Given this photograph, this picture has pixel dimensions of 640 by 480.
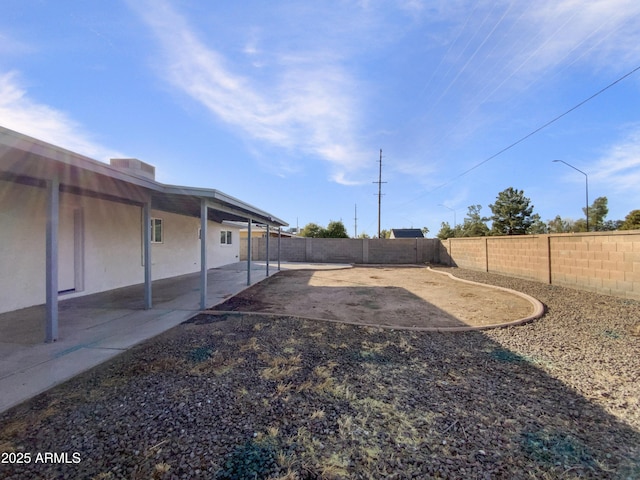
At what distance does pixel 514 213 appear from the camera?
1268 inches

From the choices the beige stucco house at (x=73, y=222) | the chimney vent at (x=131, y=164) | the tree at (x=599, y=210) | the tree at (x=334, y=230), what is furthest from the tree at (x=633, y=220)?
the chimney vent at (x=131, y=164)

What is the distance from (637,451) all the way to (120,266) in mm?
10478

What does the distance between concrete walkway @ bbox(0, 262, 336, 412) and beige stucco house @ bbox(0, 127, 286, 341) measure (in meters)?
0.36

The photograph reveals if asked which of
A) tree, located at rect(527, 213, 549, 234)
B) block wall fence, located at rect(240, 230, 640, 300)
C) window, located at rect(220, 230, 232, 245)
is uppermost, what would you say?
tree, located at rect(527, 213, 549, 234)

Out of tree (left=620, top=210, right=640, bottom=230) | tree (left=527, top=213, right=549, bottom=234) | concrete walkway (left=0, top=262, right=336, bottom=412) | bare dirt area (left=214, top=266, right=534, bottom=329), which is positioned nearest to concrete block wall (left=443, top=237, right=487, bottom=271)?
bare dirt area (left=214, top=266, right=534, bottom=329)

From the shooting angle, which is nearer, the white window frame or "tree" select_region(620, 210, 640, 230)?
the white window frame

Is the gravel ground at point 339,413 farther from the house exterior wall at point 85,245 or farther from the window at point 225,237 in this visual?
the window at point 225,237

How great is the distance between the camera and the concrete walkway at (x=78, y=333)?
3.02 m

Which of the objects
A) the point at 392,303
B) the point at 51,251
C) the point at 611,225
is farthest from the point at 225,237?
the point at 611,225

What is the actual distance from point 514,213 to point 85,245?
38.1 meters

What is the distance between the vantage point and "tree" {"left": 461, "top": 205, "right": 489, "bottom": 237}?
3652cm

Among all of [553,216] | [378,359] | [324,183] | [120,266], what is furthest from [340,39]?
[553,216]

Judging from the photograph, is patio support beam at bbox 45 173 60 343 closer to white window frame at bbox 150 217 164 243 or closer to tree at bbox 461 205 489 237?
white window frame at bbox 150 217 164 243

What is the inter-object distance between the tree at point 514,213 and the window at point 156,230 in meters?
35.0
